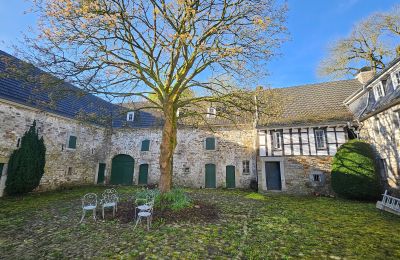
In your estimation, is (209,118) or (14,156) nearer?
(14,156)

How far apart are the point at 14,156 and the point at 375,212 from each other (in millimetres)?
18421

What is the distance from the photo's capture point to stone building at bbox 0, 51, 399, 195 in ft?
39.5

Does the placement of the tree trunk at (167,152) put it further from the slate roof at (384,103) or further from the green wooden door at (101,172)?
the green wooden door at (101,172)

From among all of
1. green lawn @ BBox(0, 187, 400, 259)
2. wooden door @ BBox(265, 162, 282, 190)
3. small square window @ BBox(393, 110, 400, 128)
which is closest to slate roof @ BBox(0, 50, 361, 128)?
small square window @ BBox(393, 110, 400, 128)

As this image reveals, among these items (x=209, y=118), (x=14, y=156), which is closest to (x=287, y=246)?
(x=209, y=118)

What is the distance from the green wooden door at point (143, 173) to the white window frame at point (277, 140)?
36.6ft

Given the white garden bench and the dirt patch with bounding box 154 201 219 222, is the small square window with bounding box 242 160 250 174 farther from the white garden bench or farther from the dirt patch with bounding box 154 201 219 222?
the dirt patch with bounding box 154 201 219 222

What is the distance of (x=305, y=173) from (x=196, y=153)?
8.41 meters

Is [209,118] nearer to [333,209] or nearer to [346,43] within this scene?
[333,209]

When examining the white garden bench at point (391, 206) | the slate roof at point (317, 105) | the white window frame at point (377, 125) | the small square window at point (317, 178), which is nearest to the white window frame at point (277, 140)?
the slate roof at point (317, 105)

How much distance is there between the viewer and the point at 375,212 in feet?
26.8

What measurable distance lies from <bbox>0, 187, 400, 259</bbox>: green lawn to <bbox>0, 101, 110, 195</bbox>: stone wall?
5.68 meters

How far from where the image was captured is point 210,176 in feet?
54.7

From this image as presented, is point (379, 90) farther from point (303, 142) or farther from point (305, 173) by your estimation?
point (305, 173)
